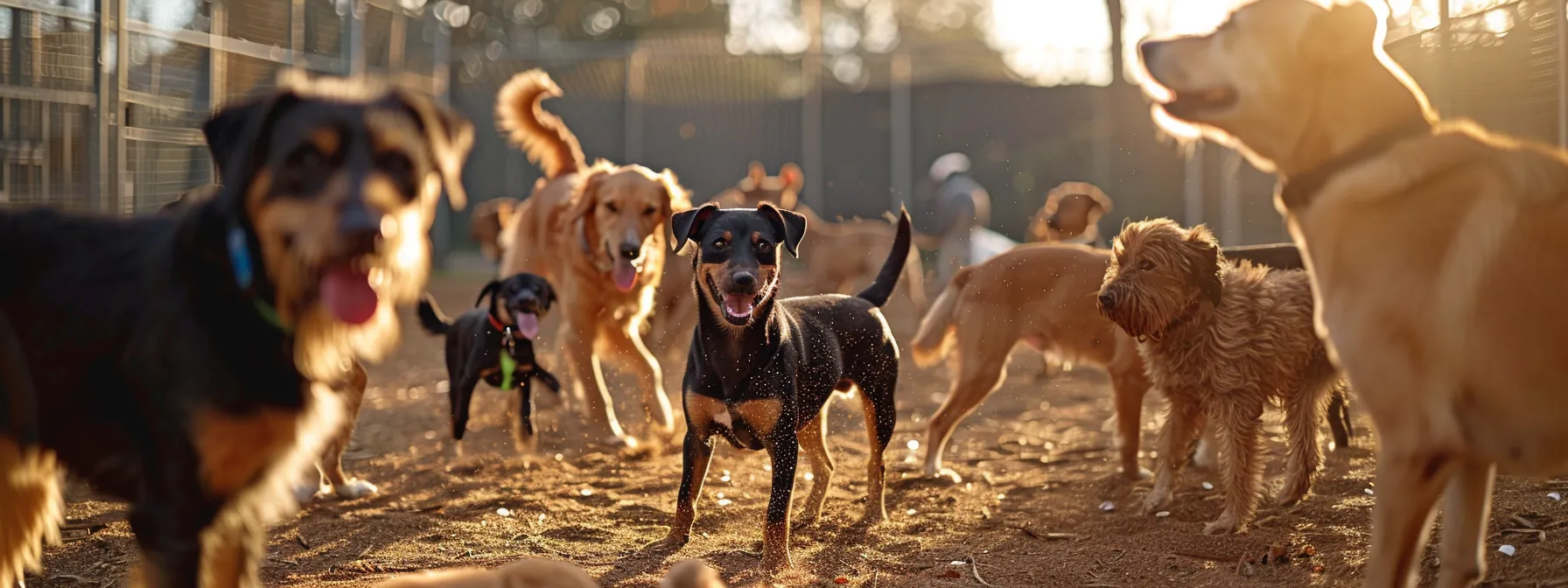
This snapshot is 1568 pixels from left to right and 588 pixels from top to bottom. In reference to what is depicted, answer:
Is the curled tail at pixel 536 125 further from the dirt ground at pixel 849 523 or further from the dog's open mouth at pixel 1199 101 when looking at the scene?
the dog's open mouth at pixel 1199 101

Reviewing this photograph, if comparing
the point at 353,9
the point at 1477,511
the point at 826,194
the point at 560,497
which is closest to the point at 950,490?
the point at 560,497

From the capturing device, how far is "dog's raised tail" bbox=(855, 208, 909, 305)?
253 inches

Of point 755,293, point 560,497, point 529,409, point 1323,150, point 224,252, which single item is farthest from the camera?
point 529,409

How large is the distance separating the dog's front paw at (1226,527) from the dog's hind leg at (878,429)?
1.51m

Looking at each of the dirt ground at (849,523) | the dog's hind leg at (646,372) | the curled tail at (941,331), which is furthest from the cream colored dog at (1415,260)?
the dog's hind leg at (646,372)

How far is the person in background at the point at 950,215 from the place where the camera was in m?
16.3

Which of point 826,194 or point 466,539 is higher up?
point 826,194

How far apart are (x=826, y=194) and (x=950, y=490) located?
14.3m

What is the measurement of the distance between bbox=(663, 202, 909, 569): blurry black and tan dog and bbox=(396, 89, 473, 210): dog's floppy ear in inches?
82.0

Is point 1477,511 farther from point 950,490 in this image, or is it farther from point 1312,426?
point 950,490

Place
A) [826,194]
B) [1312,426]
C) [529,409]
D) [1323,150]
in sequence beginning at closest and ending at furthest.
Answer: [1323,150], [1312,426], [529,409], [826,194]

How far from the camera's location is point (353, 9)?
1398 cm

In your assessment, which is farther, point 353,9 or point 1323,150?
point 353,9

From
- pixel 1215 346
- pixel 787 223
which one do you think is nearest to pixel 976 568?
pixel 787 223
